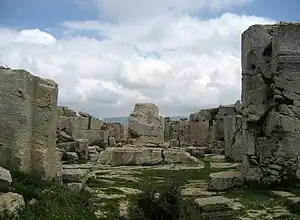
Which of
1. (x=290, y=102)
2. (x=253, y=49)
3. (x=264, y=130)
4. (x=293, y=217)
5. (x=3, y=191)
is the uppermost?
(x=253, y=49)

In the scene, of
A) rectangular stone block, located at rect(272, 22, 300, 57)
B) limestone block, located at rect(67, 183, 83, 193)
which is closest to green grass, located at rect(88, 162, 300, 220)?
limestone block, located at rect(67, 183, 83, 193)

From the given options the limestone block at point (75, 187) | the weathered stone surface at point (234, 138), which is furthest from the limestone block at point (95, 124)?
the limestone block at point (75, 187)

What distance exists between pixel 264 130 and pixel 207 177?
2.56m

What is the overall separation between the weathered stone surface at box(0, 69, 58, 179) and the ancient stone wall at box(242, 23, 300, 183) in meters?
4.93

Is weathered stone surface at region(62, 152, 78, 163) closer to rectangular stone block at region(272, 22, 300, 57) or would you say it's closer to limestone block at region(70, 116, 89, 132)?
limestone block at region(70, 116, 89, 132)

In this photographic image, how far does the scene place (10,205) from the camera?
561 centimetres

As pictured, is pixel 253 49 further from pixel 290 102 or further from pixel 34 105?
pixel 34 105

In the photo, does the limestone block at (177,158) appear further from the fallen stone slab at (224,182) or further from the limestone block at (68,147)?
the fallen stone slab at (224,182)

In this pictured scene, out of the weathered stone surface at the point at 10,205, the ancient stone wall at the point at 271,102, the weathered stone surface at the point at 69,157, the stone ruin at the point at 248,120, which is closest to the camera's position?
the weathered stone surface at the point at 10,205

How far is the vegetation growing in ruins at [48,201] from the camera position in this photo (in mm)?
6043

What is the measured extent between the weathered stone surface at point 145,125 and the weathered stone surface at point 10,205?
43.2ft

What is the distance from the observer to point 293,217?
7.16m

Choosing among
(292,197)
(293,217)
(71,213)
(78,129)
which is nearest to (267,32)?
(292,197)

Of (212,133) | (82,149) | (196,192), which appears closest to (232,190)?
(196,192)
